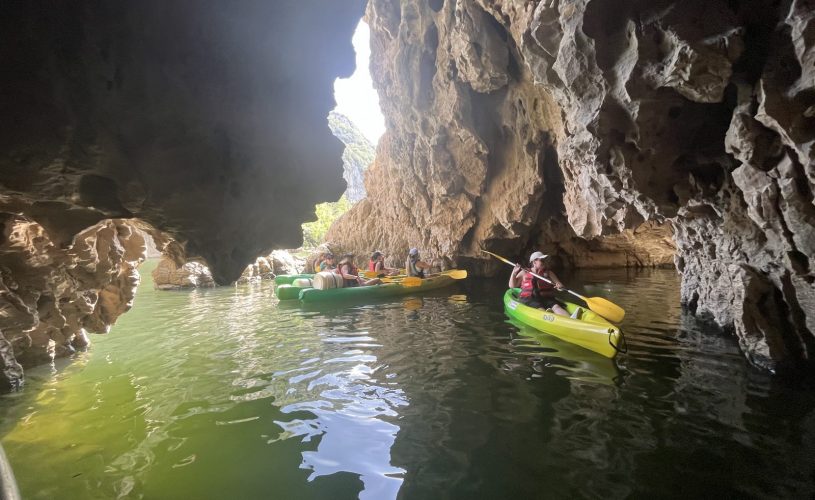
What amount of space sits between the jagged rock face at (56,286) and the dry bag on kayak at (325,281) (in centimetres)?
519

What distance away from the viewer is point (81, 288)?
588 cm

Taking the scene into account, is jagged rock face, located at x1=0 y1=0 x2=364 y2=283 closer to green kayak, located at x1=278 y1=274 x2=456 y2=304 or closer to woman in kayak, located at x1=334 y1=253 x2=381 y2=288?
green kayak, located at x1=278 y1=274 x2=456 y2=304

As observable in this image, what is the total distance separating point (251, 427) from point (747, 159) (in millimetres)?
5734

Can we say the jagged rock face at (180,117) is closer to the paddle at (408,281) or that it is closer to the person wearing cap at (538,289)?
the person wearing cap at (538,289)

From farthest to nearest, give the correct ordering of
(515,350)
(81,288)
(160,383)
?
(515,350) → (81,288) → (160,383)

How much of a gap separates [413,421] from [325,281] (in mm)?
8010

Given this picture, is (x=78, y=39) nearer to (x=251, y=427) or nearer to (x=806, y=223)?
(x=251, y=427)

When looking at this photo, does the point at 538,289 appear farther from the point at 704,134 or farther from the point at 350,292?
the point at 350,292

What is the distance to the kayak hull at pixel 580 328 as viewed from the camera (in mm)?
5602

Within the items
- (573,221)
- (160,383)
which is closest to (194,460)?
(160,383)

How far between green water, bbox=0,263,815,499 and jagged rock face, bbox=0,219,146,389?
1.49 feet

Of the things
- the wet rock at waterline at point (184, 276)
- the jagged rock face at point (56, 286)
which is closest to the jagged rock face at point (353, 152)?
the wet rock at waterline at point (184, 276)

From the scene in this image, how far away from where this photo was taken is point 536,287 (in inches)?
324

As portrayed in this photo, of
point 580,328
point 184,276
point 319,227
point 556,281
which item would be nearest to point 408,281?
point 556,281
